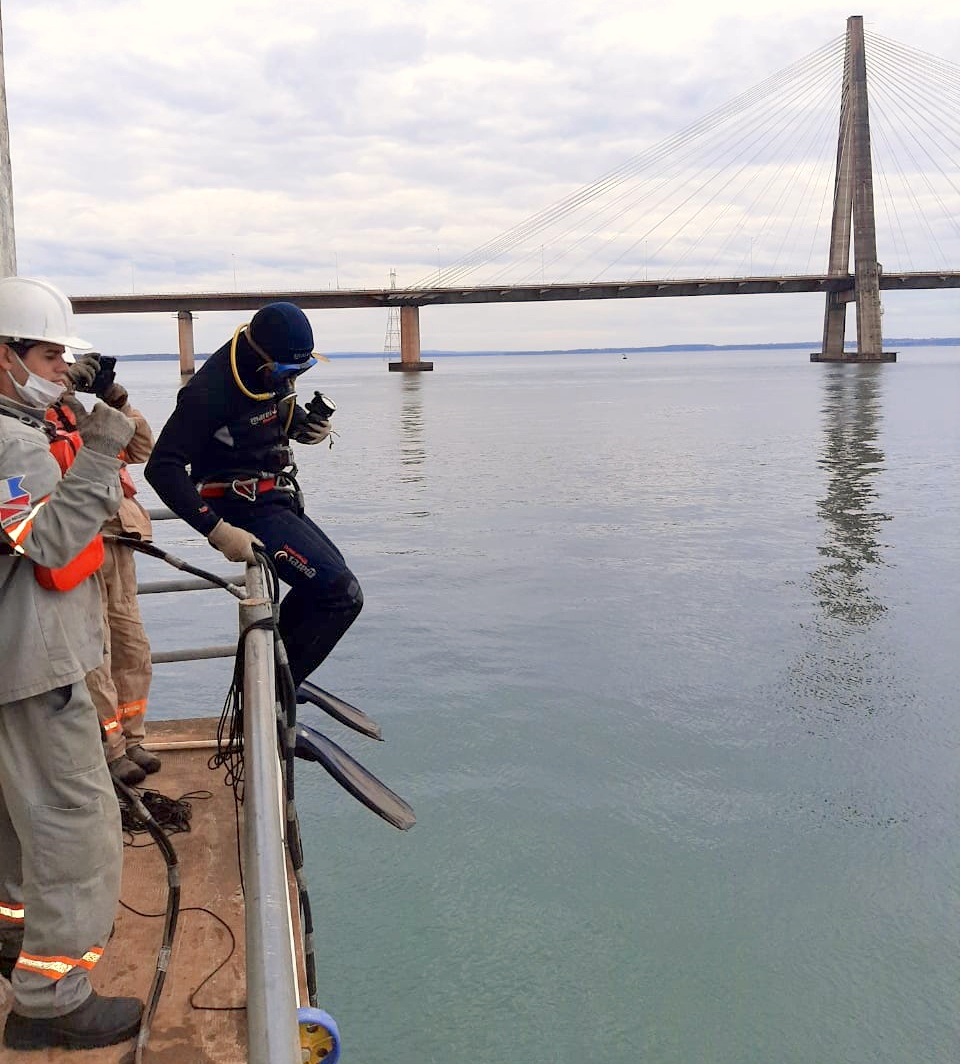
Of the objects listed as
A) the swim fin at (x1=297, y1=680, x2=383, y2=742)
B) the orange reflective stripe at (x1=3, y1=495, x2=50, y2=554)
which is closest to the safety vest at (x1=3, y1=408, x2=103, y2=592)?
the orange reflective stripe at (x1=3, y1=495, x2=50, y2=554)

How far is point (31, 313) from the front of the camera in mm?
2740

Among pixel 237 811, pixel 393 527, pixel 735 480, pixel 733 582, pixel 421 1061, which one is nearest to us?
pixel 237 811

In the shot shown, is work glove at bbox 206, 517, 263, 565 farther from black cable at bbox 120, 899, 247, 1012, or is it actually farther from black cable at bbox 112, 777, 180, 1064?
black cable at bbox 120, 899, 247, 1012

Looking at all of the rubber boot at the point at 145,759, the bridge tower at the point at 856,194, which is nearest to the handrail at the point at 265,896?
the rubber boot at the point at 145,759

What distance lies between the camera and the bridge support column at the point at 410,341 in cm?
8912

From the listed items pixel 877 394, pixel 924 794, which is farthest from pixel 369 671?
pixel 877 394

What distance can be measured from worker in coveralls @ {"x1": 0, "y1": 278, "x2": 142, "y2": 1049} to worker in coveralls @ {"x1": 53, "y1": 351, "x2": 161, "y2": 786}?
1334 mm

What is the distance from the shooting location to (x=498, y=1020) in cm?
454

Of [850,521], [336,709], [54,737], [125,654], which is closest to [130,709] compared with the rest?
[125,654]

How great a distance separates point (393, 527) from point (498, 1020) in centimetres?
Answer: 1325

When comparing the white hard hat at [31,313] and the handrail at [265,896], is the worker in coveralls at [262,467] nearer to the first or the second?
the white hard hat at [31,313]

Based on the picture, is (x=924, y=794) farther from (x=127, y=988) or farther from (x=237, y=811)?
(x=127, y=988)

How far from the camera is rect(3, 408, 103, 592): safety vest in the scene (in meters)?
2.44

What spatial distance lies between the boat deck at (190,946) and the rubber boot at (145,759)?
55mm
